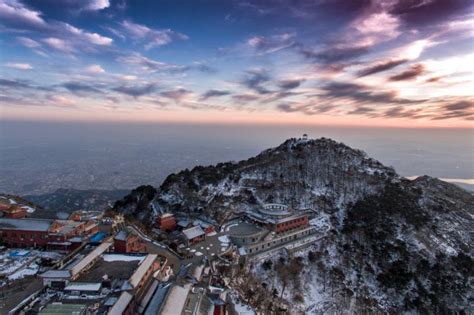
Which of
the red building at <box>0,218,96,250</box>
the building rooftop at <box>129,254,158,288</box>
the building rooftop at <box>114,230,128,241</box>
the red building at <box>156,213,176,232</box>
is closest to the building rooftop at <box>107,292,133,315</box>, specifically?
the building rooftop at <box>129,254,158,288</box>

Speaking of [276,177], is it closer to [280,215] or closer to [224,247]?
[280,215]

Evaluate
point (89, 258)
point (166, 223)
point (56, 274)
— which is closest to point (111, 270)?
point (89, 258)

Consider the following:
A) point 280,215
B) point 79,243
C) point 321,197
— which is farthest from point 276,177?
point 79,243

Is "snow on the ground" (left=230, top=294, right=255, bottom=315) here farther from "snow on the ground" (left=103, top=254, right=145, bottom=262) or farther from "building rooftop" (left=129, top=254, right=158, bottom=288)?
"snow on the ground" (left=103, top=254, right=145, bottom=262)

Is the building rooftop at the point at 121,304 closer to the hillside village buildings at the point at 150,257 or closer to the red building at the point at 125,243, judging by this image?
the hillside village buildings at the point at 150,257

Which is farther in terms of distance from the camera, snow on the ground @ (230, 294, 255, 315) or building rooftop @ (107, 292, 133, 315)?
snow on the ground @ (230, 294, 255, 315)

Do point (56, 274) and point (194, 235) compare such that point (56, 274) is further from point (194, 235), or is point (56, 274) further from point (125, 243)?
point (194, 235)
